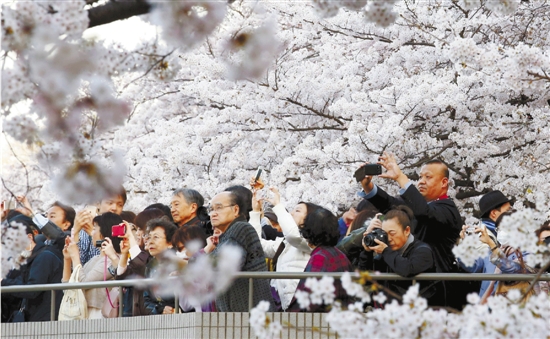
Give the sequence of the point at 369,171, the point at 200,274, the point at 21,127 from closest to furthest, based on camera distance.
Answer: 1. the point at 21,127
2. the point at 200,274
3. the point at 369,171

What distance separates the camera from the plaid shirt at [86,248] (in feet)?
26.1

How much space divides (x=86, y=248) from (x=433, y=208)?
2.87 metres

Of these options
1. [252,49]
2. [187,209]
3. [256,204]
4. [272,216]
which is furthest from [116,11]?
[272,216]

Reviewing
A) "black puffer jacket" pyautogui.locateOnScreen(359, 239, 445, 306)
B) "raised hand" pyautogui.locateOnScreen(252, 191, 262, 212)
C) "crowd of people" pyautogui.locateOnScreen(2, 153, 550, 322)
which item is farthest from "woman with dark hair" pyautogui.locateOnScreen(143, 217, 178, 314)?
"black puffer jacket" pyautogui.locateOnScreen(359, 239, 445, 306)

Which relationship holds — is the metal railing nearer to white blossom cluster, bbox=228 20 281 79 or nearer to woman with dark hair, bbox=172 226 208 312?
woman with dark hair, bbox=172 226 208 312

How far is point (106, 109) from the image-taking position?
410 cm

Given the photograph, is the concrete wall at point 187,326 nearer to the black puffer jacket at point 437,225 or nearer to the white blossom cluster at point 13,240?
the black puffer jacket at point 437,225

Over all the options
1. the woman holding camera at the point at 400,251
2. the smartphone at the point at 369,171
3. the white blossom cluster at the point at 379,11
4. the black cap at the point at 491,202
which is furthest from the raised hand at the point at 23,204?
the black cap at the point at 491,202

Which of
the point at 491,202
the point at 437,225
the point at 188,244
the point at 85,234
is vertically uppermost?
the point at 491,202

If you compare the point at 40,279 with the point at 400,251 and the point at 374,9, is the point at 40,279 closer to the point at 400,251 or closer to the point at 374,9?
the point at 400,251

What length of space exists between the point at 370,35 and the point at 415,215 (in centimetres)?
650

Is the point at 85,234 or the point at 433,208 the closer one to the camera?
the point at 433,208

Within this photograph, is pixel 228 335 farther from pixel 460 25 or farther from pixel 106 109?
pixel 460 25

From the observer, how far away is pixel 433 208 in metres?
6.71
